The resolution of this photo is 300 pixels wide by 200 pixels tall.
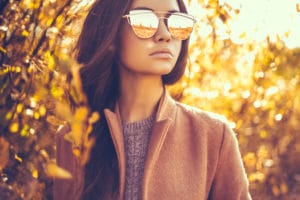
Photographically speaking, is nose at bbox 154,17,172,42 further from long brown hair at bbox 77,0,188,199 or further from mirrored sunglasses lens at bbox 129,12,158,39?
long brown hair at bbox 77,0,188,199

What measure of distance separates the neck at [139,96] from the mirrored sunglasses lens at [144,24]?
0.58 feet

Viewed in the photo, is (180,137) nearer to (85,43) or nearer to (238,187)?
(238,187)

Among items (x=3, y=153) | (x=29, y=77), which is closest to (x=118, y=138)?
(x=29, y=77)

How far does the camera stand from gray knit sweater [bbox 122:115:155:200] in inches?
104

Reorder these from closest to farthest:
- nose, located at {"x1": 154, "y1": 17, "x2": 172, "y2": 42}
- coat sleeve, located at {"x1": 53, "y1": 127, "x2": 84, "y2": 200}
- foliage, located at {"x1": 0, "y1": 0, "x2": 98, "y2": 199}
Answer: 1. nose, located at {"x1": 154, "y1": 17, "x2": 172, "y2": 42}
2. foliage, located at {"x1": 0, "y1": 0, "x2": 98, "y2": 199}
3. coat sleeve, located at {"x1": 53, "y1": 127, "x2": 84, "y2": 200}

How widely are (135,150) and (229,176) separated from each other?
0.34m

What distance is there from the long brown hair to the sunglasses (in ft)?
0.31

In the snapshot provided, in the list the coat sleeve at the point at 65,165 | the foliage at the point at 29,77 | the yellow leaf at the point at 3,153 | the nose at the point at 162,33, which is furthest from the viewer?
the coat sleeve at the point at 65,165

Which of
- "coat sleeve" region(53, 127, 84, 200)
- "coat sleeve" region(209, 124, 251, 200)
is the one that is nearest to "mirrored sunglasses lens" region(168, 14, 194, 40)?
"coat sleeve" region(209, 124, 251, 200)

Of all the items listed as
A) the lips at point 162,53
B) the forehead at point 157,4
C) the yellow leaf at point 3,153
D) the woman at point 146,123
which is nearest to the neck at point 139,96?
the woman at point 146,123

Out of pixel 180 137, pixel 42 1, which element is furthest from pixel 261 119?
pixel 42 1

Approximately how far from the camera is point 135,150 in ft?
8.80

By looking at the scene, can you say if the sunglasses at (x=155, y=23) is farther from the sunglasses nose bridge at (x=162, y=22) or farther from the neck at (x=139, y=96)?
Answer: the neck at (x=139, y=96)

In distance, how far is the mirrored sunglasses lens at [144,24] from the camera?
2.51 meters
